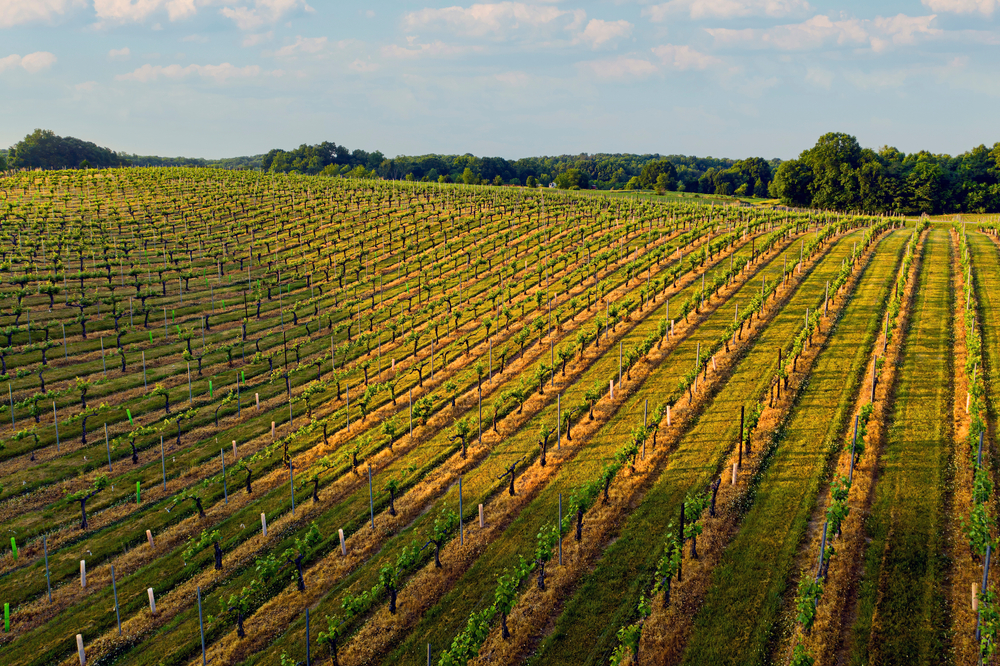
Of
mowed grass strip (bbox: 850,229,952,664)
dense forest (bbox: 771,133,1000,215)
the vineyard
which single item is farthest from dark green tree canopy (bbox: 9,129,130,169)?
mowed grass strip (bbox: 850,229,952,664)

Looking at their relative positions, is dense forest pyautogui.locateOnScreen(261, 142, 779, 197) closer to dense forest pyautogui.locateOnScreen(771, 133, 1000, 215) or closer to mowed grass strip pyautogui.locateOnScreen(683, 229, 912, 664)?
dense forest pyautogui.locateOnScreen(771, 133, 1000, 215)

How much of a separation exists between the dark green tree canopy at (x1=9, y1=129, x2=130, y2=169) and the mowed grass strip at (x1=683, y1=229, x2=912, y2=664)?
145531 mm

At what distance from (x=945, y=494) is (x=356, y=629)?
17428mm

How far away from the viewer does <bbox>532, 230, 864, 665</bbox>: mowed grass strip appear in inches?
606

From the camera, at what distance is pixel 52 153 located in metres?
136

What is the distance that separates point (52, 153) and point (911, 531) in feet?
539

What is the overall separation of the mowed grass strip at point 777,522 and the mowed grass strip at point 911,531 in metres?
1.72

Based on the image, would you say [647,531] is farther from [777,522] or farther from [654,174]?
[654,174]

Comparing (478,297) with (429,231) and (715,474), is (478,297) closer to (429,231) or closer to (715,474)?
(429,231)

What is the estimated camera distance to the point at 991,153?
100812mm

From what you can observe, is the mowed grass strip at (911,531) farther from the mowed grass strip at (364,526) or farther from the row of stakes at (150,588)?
the mowed grass strip at (364,526)

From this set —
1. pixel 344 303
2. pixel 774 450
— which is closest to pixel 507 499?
pixel 774 450

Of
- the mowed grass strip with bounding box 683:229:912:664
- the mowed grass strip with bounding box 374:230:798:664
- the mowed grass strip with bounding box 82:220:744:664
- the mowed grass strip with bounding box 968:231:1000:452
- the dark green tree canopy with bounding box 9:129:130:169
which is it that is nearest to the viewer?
the mowed grass strip with bounding box 683:229:912:664

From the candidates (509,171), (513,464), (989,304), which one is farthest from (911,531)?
(509,171)
